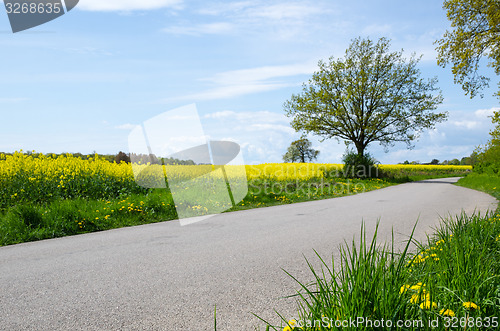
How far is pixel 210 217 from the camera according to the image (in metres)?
9.73

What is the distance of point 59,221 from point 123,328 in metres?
5.86

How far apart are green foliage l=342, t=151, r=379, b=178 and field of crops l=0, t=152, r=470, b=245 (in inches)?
403

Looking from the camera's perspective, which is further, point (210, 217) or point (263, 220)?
point (210, 217)

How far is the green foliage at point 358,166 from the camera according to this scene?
87.9ft

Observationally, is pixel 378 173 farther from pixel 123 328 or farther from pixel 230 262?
pixel 123 328

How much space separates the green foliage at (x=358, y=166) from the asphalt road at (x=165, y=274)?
1892 cm

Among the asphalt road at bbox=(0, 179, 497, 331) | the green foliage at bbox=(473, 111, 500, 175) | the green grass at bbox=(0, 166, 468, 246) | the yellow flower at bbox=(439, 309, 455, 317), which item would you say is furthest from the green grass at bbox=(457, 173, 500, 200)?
→ the yellow flower at bbox=(439, 309, 455, 317)

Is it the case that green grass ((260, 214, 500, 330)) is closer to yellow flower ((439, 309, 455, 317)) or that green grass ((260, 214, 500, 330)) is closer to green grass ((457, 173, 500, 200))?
yellow flower ((439, 309, 455, 317))

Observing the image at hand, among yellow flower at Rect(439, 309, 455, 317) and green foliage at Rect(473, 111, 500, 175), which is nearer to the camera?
yellow flower at Rect(439, 309, 455, 317)

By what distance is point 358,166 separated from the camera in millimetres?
26906

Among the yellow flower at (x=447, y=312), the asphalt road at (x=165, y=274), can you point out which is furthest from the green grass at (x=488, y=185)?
the yellow flower at (x=447, y=312)

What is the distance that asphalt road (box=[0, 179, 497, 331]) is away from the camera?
3344 millimetres

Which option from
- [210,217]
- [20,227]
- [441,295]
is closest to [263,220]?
[210,217]

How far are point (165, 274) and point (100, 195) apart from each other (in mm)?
8166
